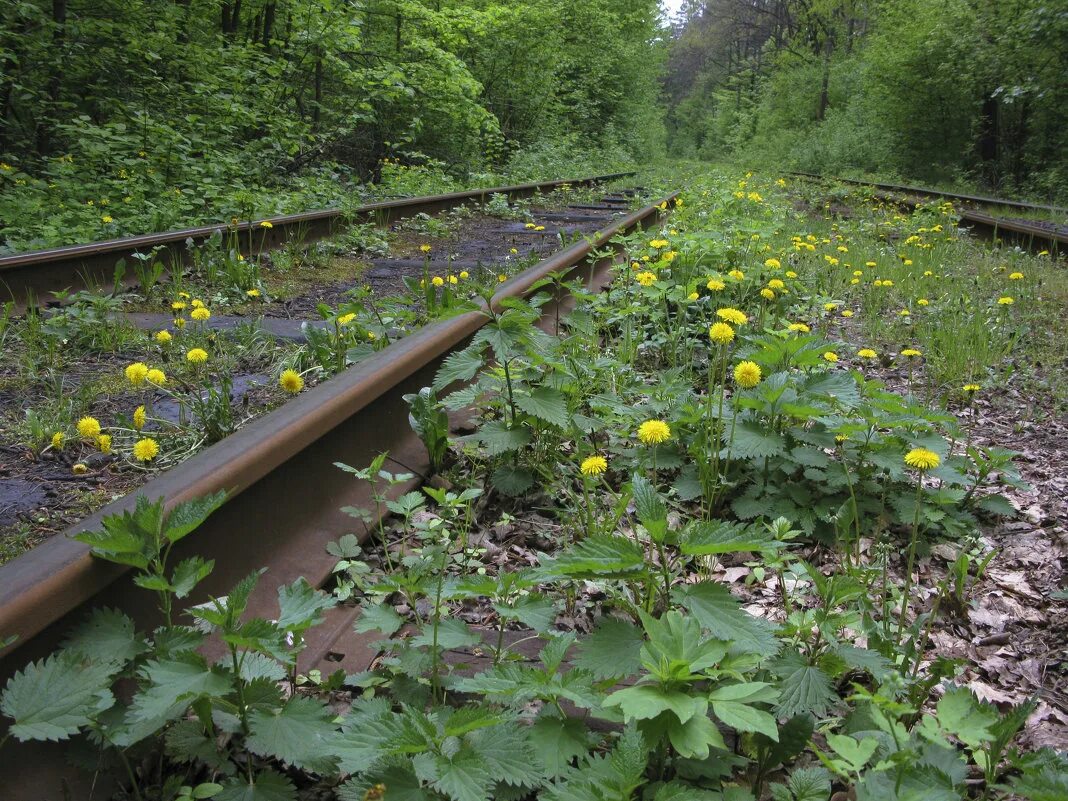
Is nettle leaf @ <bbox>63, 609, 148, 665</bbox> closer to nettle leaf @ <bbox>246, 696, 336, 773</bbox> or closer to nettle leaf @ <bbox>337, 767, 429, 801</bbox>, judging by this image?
nettle leaf @ <bbox>246, 696, 336, 773</bbox>

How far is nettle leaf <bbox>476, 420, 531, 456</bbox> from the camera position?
2.45 meters

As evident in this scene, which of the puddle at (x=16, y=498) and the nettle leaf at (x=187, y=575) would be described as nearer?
the nettle leaf at (x=187, y=575)

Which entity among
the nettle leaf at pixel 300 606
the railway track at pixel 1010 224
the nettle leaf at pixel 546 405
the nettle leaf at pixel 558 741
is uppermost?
the railway track at pixel 1010 224

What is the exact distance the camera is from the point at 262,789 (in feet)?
4.24

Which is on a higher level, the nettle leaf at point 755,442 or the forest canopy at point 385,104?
the forest canopy at point 385,104

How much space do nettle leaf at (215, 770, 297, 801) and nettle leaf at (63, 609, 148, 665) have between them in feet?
0.98

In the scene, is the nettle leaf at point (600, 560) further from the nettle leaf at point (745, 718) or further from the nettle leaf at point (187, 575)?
the nettle leaf at point (187, 575)

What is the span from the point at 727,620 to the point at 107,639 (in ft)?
3.93

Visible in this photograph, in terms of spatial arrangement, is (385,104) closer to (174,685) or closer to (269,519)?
(269,519)

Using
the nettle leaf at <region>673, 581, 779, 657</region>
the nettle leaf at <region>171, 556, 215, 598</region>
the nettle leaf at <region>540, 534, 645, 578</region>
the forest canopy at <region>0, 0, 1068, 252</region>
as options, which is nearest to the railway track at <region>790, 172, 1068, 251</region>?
the forest canopy at <region>0, 0, 1068, 252</region>

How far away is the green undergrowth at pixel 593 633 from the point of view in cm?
126

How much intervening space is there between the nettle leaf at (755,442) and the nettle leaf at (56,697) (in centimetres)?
180

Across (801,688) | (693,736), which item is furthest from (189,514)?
(801,688)

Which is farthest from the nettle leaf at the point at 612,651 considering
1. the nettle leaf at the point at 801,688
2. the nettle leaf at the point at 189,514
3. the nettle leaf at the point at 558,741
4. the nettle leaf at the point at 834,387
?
the nettle leaf at the point at 834,387
